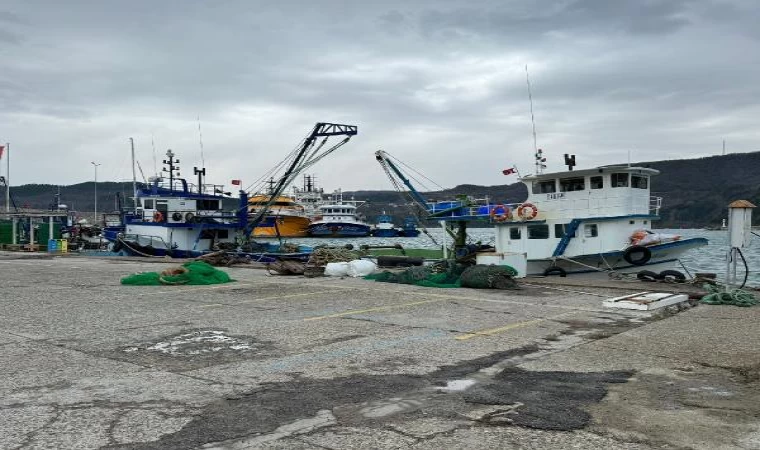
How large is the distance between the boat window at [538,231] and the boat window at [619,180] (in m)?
2.36

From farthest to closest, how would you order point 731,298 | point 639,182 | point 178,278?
point 639,182
point 178,278
point 731,298

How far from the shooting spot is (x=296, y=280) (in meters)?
15.7

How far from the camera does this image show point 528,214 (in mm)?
18938

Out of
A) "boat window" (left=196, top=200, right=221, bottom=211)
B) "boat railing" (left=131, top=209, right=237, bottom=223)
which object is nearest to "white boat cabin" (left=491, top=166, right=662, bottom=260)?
"boat railing" (left=131, top=209, right=237, bottom=223)

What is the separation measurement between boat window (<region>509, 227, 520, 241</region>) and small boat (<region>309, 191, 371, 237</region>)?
57.3m

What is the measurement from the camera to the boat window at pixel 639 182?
18.2 meters

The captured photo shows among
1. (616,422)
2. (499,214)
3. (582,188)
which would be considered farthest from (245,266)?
(616,422)

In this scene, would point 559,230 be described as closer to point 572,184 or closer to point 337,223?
point 572,184

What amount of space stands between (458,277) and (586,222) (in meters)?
5.64

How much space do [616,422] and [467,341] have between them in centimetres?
319

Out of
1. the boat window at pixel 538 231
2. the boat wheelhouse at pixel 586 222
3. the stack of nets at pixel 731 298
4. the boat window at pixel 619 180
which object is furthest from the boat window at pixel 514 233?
the stack of nets at pixel 731 298

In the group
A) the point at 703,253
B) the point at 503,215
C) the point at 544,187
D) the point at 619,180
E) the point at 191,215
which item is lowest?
the point at 703,253

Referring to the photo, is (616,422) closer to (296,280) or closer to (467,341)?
(467,341)

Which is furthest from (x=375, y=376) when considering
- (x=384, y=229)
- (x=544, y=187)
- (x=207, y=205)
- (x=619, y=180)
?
(x=384, y=229)
